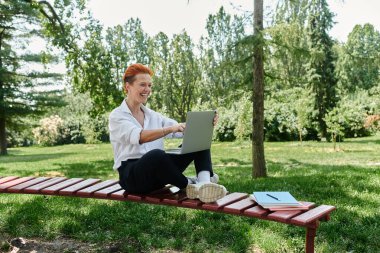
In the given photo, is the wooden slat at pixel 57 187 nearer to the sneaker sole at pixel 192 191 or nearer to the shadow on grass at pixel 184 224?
the shadow on grass at pixel 184 224

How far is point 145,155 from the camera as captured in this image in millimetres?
3334

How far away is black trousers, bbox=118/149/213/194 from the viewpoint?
3.28 m

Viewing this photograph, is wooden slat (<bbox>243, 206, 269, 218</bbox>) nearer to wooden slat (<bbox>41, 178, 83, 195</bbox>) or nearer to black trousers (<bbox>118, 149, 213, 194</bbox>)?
black trousers (<bbox>118, 149, 213, 194</bbox>)

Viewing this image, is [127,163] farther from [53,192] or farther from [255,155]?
[255,155]

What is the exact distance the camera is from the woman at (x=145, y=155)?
129 inches

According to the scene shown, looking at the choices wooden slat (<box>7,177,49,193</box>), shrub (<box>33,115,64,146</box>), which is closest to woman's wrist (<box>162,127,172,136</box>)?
wooden slat (<box>7,177,49,193</box>)

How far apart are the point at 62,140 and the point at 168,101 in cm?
892

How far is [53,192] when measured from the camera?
12.7ft

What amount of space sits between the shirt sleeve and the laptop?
34cm

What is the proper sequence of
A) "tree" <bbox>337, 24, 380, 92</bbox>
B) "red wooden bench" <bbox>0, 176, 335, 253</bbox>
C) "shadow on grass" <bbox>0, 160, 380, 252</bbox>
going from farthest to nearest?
"tree" <bbox>337, 24, 380, 92</bbox> → "shadow on grass" <bbox>0, 160, 380, 252</bbox> → "red wooden bench" <bbox>0, 176, 335, 253</bbox>

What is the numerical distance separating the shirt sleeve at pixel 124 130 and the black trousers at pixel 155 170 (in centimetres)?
20

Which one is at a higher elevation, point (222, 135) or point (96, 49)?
point (96, 49)

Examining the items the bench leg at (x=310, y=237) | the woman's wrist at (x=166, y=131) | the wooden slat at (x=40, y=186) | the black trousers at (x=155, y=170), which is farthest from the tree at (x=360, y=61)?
the wooden slat at (x=40, y=186)

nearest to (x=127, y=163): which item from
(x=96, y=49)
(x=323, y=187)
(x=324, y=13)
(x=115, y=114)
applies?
(x=115, y=114)
